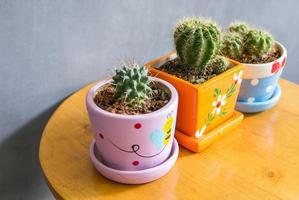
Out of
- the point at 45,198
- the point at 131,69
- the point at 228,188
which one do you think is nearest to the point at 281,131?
the point at 228,188

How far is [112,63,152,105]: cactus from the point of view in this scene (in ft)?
1.92

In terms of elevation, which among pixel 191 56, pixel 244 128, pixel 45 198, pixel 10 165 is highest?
pixel 191 56

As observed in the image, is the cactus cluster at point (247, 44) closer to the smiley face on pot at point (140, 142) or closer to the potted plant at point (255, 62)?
the potted plant at point (255, 62)

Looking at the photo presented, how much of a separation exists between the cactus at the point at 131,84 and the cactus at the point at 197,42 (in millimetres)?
116

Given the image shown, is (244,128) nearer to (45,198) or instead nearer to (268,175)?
(268,175)

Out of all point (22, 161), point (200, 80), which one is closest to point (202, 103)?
point (200, 80)

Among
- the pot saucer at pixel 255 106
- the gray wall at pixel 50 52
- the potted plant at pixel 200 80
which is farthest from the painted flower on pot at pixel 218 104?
the gray wall at pixel 50 52

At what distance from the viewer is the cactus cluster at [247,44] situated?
79cm

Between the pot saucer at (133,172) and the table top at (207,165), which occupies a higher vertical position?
the pot saucer at (133,172)

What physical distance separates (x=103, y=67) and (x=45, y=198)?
389 mm

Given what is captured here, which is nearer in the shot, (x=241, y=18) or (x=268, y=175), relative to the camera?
(x=268, y=175)

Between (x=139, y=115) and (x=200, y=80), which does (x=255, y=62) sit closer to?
(x=200, y=80)

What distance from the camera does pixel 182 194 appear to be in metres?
0.61

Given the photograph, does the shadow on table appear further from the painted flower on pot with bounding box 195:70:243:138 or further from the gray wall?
the painted flower on pot with bounding box 195:70:243:138
